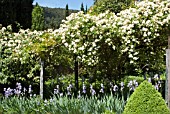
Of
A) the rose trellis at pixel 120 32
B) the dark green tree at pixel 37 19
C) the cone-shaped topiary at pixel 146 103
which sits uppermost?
the dark green tree at pixel 37 19

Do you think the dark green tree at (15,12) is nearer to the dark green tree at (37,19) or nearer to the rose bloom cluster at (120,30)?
the rose bloom cluster at (120,30)

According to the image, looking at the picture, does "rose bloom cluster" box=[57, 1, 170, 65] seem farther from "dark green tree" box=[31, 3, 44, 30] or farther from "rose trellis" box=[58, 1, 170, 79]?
"dark green tree" box=[31, 3, 44, 30]

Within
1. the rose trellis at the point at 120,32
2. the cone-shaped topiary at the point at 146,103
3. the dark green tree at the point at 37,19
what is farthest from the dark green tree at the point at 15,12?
the dark green tree at the point at 37,19

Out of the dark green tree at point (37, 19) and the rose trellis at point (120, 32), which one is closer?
the rose trellis at point (120, 32)

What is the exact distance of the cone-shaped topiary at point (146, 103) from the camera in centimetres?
347

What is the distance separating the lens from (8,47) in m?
7.94

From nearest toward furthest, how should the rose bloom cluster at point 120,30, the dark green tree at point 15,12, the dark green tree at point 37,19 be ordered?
the rose bloom cluster at point 120,30 < the dark green tree at point 15,12 < the dark green tree at point 37,19

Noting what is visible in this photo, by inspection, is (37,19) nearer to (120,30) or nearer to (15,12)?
(15,12)

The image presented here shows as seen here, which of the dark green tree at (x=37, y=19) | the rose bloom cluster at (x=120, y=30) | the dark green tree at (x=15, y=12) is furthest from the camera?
the dark green tree at (x=37, y=19)

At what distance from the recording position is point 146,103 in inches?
138

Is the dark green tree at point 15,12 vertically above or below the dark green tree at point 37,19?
below

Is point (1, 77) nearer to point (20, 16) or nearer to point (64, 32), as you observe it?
point (64, 32)

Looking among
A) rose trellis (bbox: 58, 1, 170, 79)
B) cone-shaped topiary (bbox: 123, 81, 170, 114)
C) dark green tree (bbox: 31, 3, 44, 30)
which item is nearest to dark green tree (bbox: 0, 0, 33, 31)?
rose trellis (bbox: 58, 1, 170, 79)

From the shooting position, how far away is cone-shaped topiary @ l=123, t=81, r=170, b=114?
3468 mm
